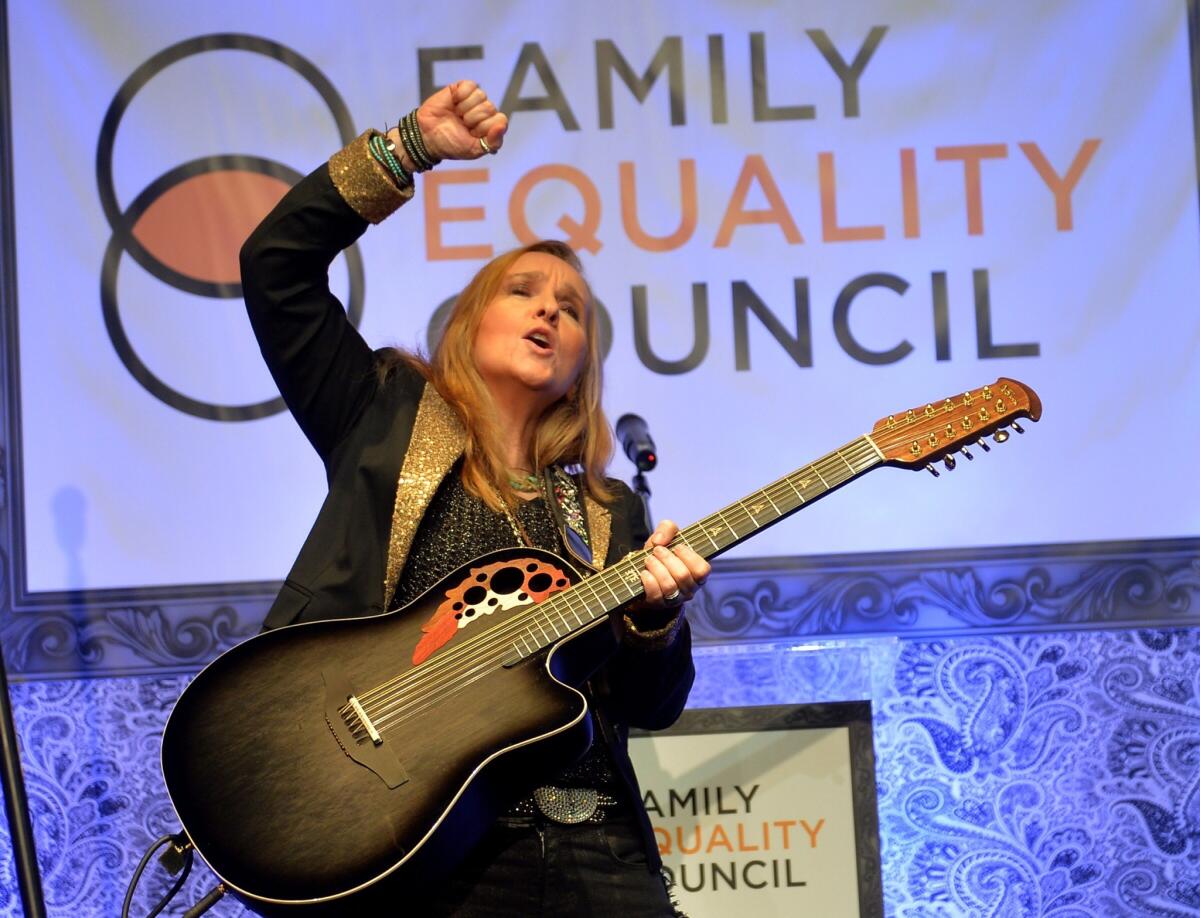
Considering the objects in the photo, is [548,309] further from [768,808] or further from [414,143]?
[768,808]

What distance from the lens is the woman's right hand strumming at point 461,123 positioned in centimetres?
200

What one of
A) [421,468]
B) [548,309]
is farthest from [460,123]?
[421,468]

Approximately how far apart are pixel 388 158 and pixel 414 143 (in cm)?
4

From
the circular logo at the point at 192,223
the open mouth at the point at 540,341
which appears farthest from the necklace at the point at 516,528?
the circular logo at the point at 192,223

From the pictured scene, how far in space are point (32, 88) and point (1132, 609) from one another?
2695 mm

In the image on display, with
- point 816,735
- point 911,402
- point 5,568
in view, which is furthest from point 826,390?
point 5,568

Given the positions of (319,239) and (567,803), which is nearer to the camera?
(567,803)

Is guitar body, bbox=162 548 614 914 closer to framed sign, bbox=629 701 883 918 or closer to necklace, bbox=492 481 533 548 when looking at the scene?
necklace, bbox=492 481 533 548

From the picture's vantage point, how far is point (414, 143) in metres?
2.05

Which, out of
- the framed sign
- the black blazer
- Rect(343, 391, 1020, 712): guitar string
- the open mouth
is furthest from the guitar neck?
the framed sign

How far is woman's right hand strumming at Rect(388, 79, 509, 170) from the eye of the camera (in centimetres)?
200

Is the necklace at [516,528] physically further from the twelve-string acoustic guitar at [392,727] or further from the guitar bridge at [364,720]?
the guitar bridge at [364,720]

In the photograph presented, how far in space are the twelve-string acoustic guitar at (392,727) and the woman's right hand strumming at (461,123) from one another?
584 millimetres

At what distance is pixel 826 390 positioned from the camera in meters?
3.10
